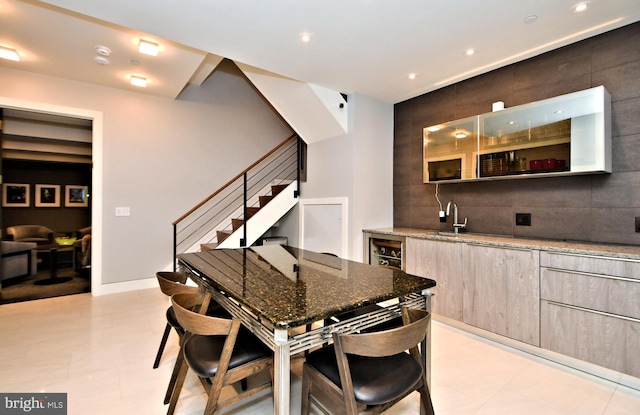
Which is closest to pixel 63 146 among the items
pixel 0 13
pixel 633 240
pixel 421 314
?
pixel 0 13

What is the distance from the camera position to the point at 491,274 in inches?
105

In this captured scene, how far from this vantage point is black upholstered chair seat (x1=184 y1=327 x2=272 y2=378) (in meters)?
1.40

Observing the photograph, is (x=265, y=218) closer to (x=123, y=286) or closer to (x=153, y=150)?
(x=153, y=150)

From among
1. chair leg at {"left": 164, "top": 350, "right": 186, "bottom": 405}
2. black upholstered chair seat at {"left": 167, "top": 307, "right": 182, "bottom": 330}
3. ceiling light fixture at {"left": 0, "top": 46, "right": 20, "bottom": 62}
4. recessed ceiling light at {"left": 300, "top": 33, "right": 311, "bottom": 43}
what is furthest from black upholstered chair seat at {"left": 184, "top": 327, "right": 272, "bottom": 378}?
ceiling light fixture at {"left": 0, "top": 46, "right": 20, "bottom": 62}

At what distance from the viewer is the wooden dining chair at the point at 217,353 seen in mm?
1308

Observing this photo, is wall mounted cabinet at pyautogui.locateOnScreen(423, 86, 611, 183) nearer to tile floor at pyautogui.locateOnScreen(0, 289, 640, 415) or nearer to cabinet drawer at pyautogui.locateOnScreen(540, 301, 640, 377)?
cabinet drawer at pyautogui.locateOnScreen(540, 301, 640, 377)

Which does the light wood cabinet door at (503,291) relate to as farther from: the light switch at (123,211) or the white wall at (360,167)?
the light switch at (123,211)

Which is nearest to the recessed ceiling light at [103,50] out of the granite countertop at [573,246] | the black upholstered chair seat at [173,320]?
the black upholstered chair seat at [173,320]

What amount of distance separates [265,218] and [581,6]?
155 inches

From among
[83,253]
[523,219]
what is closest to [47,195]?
[83,253]

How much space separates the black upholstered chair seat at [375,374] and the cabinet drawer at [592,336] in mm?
1645

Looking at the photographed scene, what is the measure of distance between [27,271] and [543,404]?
7119 millimetres

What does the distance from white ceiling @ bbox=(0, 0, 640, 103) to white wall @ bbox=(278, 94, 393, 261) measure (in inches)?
20.4

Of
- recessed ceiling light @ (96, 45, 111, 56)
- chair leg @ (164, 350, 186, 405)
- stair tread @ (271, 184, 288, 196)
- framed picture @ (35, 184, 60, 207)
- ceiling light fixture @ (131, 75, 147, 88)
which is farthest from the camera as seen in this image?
framed picture @ (35, 184, 60, 207)
